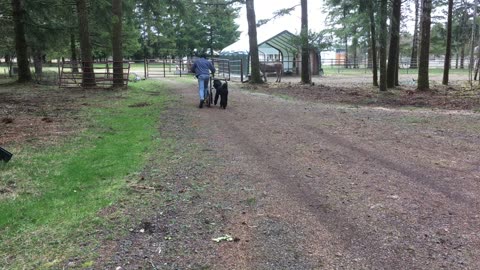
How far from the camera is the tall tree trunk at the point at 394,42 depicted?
61.6 ft

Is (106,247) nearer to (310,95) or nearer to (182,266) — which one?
(182,266)

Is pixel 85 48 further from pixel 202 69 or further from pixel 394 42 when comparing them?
pixel 394 42

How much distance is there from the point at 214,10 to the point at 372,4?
10.6 meters

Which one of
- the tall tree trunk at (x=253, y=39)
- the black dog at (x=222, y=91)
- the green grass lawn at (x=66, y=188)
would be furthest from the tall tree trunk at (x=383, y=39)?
the green grass lawn at (x=66, y=188)

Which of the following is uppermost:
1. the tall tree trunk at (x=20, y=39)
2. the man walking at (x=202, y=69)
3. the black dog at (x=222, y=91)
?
the tall tree trunk at (x=20, y=39)

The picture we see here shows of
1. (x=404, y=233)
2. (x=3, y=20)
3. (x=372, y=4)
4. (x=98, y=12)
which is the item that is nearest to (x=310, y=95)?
(x=372, y=4)

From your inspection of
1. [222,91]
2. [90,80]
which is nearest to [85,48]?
[90,80]

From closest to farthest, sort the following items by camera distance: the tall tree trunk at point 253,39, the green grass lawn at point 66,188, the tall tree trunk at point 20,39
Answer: the green grass lawn at point 66,188 → the tall tree trunk at point 20,39 → the tall tree trunk at point 253,39

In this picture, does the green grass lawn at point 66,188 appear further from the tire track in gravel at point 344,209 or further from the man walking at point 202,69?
the man walking at point 202,69

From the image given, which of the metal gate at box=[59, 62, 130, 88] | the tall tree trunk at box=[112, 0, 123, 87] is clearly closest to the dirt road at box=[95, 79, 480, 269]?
the tall tree trunk at box=[112, 0, 123, 87]

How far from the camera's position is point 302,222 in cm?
433

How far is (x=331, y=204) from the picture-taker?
480 centimetres

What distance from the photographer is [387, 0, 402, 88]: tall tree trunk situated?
18781 millimetres

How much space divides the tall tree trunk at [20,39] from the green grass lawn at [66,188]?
53.2 feet
